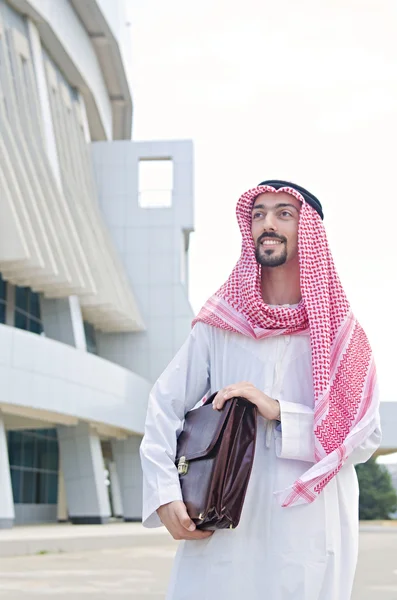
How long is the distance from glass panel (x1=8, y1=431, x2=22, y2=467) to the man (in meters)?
22.7

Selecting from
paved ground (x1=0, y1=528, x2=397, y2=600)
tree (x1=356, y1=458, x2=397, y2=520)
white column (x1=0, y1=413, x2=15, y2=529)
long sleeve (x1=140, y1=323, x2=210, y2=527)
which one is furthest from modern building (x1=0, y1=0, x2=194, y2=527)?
long sleeve (x1=140, y1=323, x2=210, y2=527)

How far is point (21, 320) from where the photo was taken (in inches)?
963

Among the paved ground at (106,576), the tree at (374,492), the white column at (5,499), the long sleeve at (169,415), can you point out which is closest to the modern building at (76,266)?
the white column at (5,499)

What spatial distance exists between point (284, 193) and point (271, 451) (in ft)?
3.25

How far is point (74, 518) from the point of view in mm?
21750

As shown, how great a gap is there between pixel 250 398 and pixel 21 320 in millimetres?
22537

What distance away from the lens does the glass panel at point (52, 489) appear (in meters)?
26.8

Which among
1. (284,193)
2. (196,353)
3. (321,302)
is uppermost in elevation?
(284,193)

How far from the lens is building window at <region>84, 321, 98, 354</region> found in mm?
28884

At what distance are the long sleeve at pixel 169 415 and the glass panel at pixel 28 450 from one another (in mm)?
23175

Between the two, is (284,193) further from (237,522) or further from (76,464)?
(76,464)

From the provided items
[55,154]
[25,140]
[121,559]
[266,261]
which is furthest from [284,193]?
[55,154]

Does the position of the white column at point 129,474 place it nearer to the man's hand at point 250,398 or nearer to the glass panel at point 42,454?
the glass panel at point 42,454

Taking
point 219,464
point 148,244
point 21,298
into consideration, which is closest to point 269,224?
point 219,464
